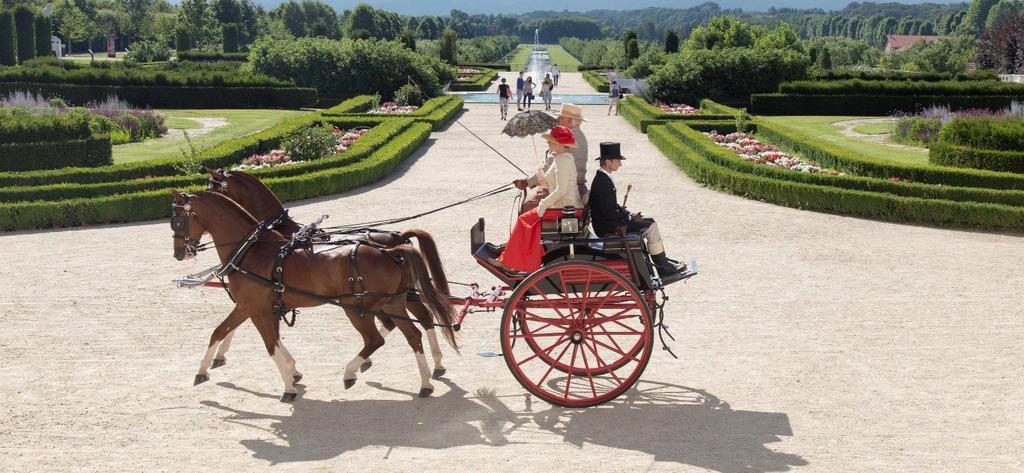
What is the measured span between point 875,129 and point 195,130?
21.2 meters

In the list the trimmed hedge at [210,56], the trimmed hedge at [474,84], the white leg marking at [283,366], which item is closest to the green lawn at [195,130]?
the white leg marking at [283,366]

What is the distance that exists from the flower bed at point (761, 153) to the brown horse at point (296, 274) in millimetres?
12956

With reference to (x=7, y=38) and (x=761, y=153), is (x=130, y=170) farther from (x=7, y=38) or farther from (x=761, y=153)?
(x=7, y=38)

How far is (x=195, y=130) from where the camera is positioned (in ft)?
103

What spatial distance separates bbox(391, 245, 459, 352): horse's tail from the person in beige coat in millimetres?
638

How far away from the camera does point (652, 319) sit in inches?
332

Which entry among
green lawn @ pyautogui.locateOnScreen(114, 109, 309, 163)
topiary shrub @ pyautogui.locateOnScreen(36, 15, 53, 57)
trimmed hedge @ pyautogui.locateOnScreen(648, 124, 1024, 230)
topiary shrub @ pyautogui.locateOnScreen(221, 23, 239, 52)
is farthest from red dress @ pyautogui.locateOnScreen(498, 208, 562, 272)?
topiary shrub @ pyautogui.locateOnScreen(221, 23, 239, 52)

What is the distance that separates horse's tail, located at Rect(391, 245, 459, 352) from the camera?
891cm

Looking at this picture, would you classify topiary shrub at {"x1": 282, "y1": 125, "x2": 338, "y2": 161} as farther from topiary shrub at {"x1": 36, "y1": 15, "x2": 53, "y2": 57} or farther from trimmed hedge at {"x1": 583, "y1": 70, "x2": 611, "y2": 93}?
topiary shrub at {"x1": 36, "y1": 15, "x2": 53, "y2": 57}

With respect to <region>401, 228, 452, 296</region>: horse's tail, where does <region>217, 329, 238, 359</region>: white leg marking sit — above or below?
below

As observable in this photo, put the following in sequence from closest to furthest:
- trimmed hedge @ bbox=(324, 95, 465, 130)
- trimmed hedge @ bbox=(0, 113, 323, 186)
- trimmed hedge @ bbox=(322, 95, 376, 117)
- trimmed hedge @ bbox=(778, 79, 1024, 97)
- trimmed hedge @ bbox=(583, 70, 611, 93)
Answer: trimmed hedge @ bbox=(0, 113, 323, 186)
trimmed hedge @ bbox=(324, 95, 465, 130)
trimmed hedge @ bbox=(322, 95, 376, 117)
trimmed hedge @ bbox=(778, 79, 1024, 97)
trimmed hedge @ bbox=(583, 70, 611, 93)

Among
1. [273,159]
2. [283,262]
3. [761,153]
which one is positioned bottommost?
[273,159]

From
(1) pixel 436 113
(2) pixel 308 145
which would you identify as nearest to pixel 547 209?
(2) pixel 308 145

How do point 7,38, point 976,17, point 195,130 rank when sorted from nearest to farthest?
point 195,130 < point 7,38 < point 976,17
